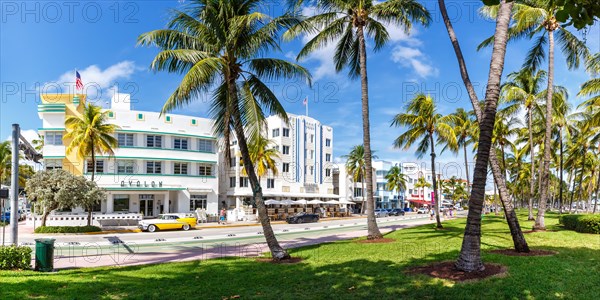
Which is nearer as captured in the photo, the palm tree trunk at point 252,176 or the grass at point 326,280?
the grass at point 326,280

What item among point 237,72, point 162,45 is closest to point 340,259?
point 237,72

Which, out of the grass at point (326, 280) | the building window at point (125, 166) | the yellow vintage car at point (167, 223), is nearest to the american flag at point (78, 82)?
the building window at point (125, 166)

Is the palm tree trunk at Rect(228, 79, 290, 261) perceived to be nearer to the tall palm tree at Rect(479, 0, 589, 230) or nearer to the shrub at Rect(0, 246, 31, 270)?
the shrub at Rect(0, 246, 31, 270)

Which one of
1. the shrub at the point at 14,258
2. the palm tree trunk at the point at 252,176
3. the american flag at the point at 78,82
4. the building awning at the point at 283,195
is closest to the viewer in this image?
the shrub at the point at 14,258

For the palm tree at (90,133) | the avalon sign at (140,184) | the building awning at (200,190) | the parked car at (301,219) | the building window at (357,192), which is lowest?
the parked car at (301,219)

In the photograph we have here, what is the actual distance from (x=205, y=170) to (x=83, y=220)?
15.4 meters

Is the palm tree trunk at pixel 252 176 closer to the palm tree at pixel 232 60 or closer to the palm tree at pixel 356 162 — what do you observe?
the palm tree at pixel 232 60

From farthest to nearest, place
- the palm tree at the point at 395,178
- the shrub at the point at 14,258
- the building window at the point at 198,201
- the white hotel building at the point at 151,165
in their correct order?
1. the palm tree at the point at 395,178
2. the building window at the point at 198,201
3. the white hotel building at the point at 151,165
4. the shrub at the point at 14,258

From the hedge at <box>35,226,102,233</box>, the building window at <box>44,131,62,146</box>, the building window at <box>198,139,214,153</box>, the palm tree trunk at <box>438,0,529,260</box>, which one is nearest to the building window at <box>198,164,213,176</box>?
the building window at <box>198,139,214,153</box>

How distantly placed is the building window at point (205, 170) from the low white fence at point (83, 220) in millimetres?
10400

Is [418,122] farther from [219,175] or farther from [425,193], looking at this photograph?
[425,193]

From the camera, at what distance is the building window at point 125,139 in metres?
42.8

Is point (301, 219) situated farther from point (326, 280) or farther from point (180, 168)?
point (326, 280)

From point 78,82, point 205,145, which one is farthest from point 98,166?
point 205,145
